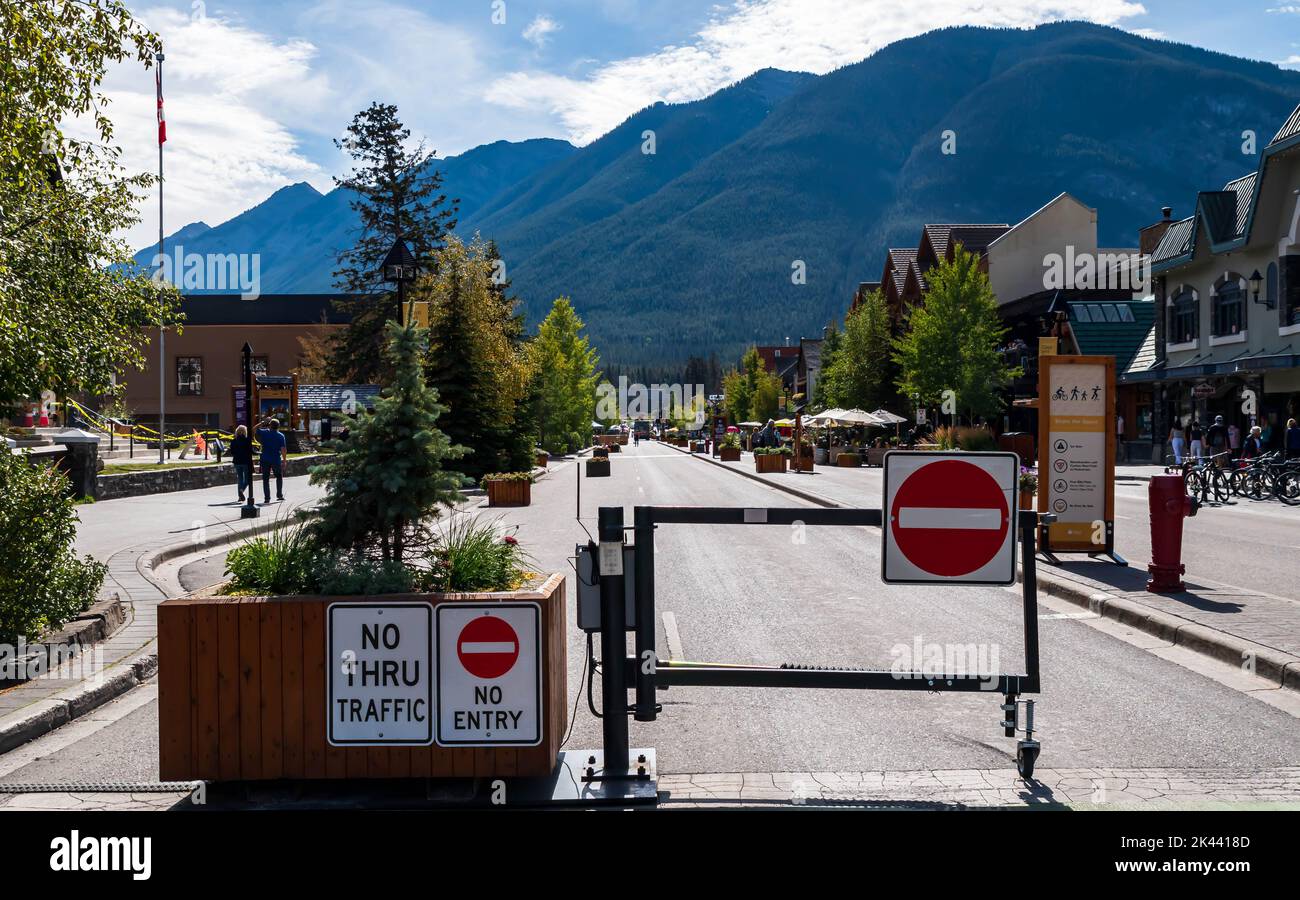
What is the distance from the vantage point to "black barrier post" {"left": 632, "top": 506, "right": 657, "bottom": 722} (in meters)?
5.04

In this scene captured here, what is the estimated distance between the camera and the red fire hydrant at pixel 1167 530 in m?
9.98

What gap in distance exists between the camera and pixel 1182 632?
27.1ft

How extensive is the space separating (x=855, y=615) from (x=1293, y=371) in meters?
29.4

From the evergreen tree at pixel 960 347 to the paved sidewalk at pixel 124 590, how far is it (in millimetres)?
33832

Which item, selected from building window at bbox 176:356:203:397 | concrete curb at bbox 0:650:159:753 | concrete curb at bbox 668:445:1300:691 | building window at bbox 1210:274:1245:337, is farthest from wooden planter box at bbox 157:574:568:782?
building window at bbox 176:356:203:397

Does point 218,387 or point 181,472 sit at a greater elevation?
point 218,387

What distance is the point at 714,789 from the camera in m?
4.94

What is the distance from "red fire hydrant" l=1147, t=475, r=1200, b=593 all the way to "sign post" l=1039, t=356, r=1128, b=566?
9.45ft

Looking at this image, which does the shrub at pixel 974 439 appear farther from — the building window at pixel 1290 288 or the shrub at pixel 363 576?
the shrub at pixel 363 576
